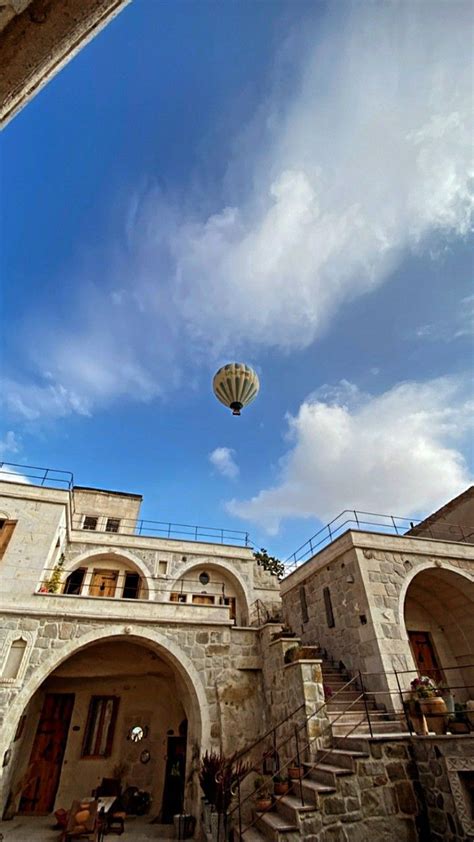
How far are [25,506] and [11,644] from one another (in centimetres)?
331

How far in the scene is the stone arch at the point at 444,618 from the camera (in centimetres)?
→ 1070

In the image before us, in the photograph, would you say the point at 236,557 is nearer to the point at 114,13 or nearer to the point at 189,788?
the point at 189,788

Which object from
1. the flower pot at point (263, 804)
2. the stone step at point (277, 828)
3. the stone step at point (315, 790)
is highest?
the stone step at point (315, 790)

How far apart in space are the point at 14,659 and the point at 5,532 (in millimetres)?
3035

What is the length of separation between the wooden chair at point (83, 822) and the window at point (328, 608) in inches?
248

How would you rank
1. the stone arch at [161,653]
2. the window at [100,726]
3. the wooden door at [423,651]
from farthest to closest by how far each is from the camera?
the wooden door at [423,651] < the window at [100,726] < the stone arch at [161,653]

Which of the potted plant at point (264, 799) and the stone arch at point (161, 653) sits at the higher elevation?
the stone arch at point (161, 653)

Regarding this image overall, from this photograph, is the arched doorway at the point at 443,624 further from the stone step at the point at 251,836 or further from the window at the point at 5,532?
the window at the point at 5,532

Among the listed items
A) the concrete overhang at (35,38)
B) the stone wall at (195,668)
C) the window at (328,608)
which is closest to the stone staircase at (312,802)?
the stone wall at (195,668)

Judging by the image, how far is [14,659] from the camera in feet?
26.1

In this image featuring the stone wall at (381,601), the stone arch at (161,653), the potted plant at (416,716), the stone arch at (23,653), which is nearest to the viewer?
the potted plant at (416,716)

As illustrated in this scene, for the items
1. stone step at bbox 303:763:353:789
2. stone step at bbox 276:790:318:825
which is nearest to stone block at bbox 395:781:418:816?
stone step at bbox 303:763:353:789

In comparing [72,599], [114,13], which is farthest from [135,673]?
[114,13]

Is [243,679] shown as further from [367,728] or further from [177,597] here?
[177,597]
